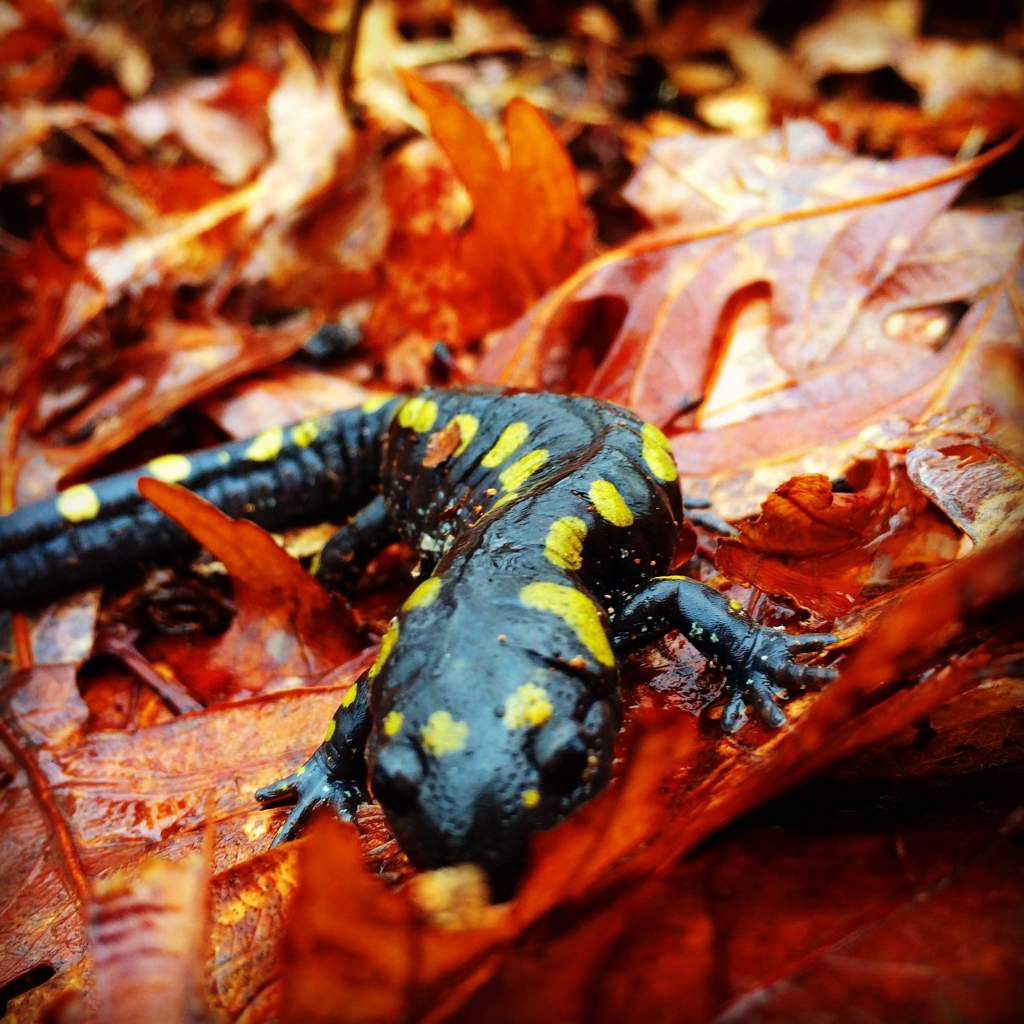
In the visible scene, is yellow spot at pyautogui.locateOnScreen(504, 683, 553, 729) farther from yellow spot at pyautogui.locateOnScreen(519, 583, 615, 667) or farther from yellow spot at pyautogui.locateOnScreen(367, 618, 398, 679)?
yellow spot at pyautogui.locateOnScreen(367, 618, 398, 679)

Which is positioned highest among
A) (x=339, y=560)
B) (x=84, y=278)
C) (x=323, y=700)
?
(x=84, y=278)

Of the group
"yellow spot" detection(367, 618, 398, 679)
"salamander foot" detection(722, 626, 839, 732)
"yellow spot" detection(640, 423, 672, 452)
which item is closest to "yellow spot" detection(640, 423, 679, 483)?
"yellow spot" detection(640, 423, 672, 452)

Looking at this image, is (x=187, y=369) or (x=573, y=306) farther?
(x=187, y=369)

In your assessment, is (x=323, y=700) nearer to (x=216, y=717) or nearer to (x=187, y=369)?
(x=216, y=717)

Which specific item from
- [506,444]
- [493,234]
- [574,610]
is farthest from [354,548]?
[574,610]

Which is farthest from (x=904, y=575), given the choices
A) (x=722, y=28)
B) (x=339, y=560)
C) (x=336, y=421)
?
(x=722, y=28)

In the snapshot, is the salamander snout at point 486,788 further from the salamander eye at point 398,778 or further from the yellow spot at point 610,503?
the yellow spot at point 610,503
